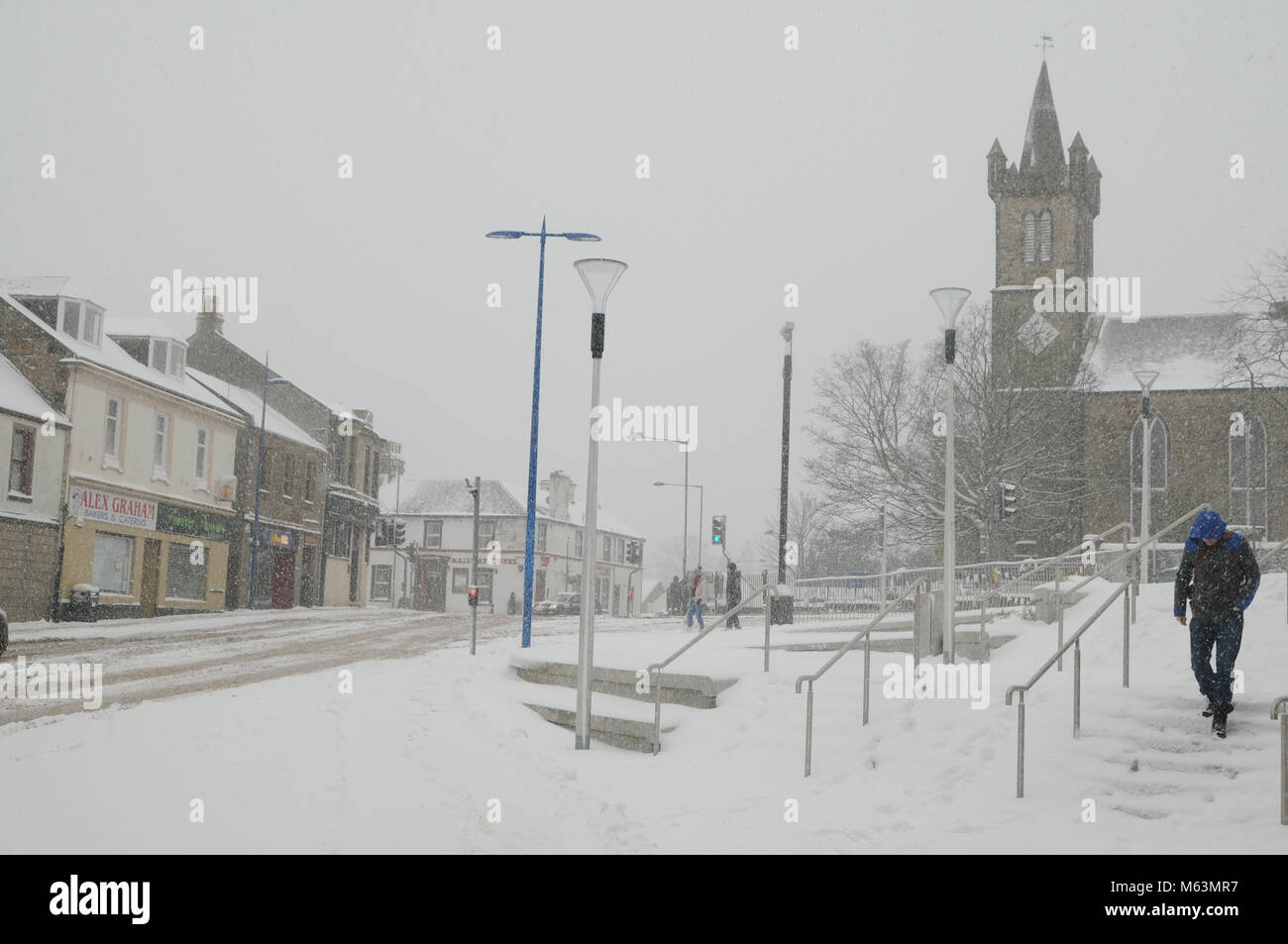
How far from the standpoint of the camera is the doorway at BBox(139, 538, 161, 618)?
33.9 metres

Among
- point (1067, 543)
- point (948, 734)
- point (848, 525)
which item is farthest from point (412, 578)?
point (948, 734)

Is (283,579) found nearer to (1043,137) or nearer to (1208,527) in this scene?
(1208,527)

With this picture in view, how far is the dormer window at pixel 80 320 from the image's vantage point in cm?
3147

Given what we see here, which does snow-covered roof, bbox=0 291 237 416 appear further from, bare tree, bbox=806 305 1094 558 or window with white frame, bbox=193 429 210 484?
bare tree, bbox=806 305 1094 558

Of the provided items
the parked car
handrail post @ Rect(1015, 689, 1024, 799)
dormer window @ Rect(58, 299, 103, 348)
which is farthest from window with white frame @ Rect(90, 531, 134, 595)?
handrail post @ Rect(1015, 689, 1024, 799)

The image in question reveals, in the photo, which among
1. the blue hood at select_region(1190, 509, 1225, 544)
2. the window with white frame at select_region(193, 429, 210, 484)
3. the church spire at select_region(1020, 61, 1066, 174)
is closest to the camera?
the blue hood at select_region(1190, 509, 1225, 544)

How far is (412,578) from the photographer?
2849 inches

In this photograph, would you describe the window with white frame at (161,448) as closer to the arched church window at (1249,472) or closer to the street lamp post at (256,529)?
the street lamp post at (256,529)

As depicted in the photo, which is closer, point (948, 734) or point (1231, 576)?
point (1231, 576)

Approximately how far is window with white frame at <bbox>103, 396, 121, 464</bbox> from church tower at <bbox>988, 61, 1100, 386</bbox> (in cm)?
3632
